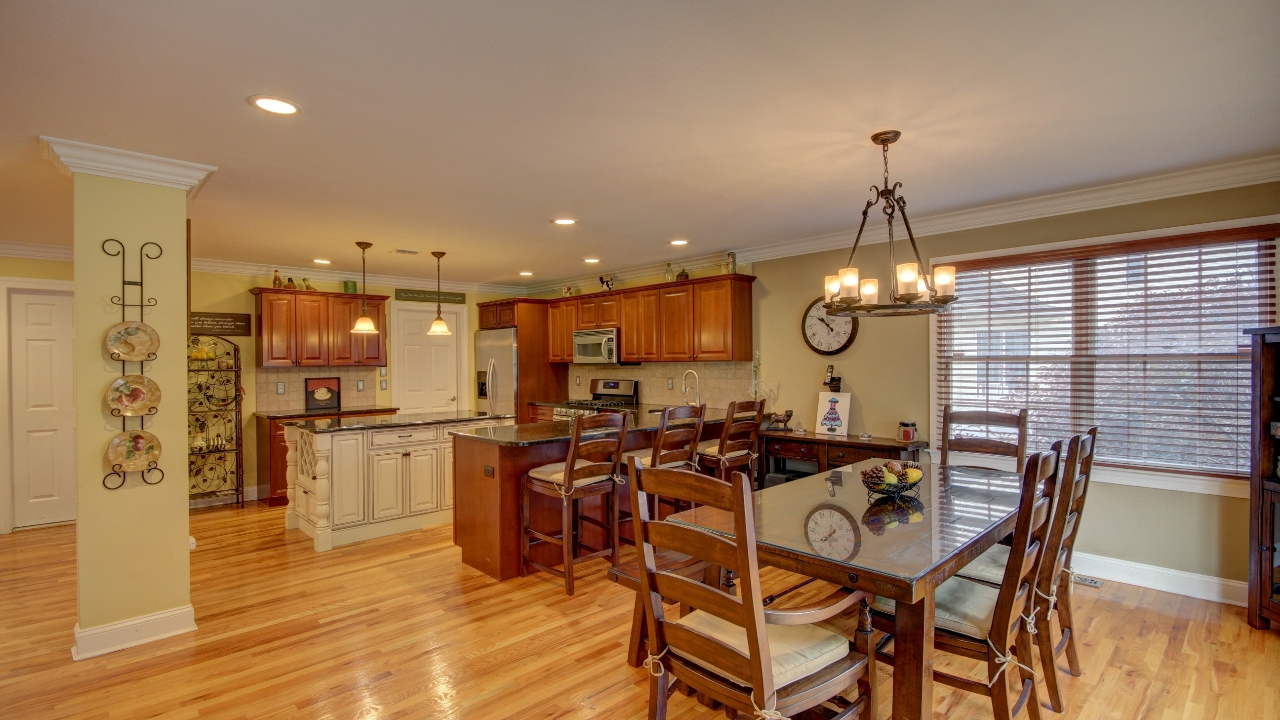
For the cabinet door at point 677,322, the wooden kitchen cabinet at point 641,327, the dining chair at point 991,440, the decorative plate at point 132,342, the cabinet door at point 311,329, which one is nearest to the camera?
the decorative plate at point 132,342

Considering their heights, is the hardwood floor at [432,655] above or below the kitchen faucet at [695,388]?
below

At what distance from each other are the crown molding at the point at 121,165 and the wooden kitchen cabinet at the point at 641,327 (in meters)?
3.75

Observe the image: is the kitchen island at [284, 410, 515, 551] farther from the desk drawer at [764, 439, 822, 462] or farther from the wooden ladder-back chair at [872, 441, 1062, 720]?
the wooden ladder-back chair at [872, 441, 1062, 720]

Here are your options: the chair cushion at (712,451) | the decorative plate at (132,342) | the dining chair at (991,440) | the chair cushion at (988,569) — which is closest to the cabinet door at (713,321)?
the chair cushion at (712,451)

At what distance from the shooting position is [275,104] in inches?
90.2

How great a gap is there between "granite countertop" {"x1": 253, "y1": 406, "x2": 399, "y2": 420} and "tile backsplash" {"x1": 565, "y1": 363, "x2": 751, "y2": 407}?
7.17 feet

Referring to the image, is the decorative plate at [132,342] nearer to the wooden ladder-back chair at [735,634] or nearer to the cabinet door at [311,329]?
the wooden ladder-back chair at [735,634]

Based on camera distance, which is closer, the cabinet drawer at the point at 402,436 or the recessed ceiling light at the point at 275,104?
the recessed ceiling light at the point at 275,104

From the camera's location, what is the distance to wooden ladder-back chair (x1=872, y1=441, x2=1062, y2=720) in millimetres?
1801

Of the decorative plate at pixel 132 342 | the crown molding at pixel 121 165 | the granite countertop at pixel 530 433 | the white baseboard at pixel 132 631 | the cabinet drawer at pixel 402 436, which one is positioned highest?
the crown molding at pixel 121 165

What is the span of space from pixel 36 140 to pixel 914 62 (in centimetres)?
361

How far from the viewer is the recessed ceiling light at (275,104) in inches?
88.4

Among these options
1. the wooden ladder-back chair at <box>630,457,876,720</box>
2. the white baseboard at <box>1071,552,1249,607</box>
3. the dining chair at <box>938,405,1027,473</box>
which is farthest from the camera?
the white baseboard at <box>1071,552,1249,607</box>

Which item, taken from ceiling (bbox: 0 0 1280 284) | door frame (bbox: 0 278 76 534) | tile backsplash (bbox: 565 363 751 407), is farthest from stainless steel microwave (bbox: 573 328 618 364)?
door frame (bbox: 0 278 76 534)
